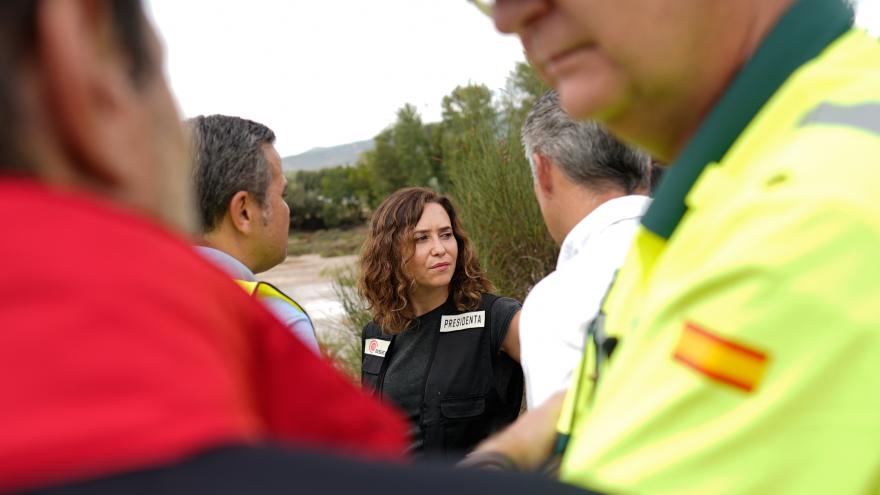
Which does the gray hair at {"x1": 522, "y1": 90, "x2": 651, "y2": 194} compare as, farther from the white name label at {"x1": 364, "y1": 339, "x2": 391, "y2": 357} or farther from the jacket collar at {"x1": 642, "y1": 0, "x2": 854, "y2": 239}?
the jacket collar at {"x1": 642, "y1": 0, "x2": 854, "y2": 239}

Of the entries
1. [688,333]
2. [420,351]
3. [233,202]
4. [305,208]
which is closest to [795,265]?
[688,333]

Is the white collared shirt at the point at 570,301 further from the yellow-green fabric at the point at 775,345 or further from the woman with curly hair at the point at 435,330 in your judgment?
the yellow-green fabric at the point at 775,345

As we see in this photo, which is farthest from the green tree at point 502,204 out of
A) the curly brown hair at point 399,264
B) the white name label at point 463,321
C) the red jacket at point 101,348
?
the red jacket at point 101,348

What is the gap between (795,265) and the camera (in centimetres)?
75

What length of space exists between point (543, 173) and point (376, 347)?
159cm

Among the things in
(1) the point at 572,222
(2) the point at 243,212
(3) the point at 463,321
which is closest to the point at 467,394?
(3) the point at 463,321

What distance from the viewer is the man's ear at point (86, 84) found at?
0.49 m

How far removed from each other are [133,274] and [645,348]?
566mm

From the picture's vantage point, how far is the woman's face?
4336 mm

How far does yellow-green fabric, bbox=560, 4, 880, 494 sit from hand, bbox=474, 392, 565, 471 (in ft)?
1.33

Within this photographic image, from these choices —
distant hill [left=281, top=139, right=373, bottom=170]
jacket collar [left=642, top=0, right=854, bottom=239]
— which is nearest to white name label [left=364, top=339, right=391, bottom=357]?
jacket collar [left=642, top=0, right=854, bottom=239]

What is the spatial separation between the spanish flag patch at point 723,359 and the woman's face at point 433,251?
139 inches

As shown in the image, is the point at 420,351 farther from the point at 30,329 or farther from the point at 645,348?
the point at 30,329

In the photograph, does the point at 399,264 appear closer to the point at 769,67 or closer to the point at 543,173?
the point at 543,173
